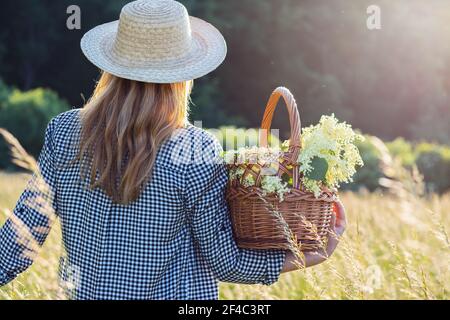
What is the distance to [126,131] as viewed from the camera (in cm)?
204

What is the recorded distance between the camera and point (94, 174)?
81.0 inches

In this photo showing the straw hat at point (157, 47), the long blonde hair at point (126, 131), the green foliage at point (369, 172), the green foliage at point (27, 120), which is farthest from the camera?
the green foliage at point (27, 120)

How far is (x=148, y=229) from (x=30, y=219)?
1.22ft

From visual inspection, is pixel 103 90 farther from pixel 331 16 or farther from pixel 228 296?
pixel 331 16

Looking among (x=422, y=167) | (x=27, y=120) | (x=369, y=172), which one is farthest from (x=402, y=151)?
(x=27, y=120)

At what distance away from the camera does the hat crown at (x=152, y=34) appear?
7.20ft

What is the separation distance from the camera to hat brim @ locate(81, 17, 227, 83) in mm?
2096

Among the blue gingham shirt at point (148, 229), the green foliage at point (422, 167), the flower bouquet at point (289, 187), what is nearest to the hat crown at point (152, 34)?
the blue gingham shirt at point (148, 229)

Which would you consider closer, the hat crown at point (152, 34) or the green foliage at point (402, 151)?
the hat crown at point (152, 34)

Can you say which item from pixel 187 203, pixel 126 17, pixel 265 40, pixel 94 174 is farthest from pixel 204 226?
pixel 265 40

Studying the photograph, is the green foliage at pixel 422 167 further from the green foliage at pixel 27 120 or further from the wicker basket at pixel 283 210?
the wicker basket at pixel 283 210

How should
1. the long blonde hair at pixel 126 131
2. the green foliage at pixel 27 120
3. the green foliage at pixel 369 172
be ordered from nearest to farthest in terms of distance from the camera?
1. the long blonde hair at pixel 126 131
2. the green foliage at pixel 369 172
3. the green foliage at pixel 27 120

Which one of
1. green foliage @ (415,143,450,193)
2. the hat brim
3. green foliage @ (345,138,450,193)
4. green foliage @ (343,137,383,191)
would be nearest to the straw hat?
the hat brim

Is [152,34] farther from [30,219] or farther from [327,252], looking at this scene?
[327,252]
